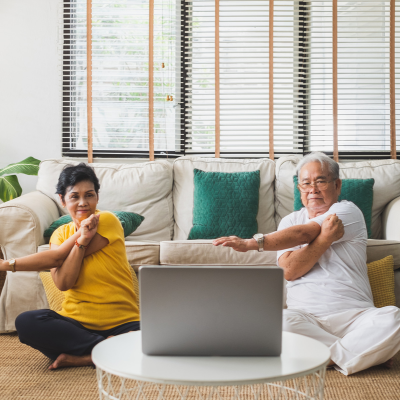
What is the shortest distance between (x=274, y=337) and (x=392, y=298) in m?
1.57

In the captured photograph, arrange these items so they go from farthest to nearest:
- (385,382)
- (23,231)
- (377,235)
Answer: (377,235), (23,231), (385,382)

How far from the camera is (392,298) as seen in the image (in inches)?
95.8

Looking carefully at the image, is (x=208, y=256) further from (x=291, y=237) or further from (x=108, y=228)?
(x=108, y=228)

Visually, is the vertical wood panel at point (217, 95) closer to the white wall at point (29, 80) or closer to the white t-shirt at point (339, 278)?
the white wall at point (29, 80)

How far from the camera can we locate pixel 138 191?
10.6 ft

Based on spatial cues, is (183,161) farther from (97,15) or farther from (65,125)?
(97,15)

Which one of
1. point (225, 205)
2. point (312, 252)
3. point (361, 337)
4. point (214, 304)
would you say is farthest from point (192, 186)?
point (214, 304)

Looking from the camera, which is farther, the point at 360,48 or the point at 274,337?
the point at 360,48

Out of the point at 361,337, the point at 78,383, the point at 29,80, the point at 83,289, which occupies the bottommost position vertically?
the point at 78,383

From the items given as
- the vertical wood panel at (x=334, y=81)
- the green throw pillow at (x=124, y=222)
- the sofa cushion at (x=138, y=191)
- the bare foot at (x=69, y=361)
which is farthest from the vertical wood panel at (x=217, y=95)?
the bare foot at (x=69, y=361)

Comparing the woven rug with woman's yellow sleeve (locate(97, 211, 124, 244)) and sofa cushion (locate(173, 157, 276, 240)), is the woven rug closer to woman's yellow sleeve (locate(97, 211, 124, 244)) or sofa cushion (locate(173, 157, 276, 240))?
woman's yellow sleeve (locate(97, 211, 124, 244))

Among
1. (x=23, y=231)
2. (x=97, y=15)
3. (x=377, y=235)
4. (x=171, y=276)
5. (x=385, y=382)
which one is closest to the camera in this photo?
(x=171, y=276)

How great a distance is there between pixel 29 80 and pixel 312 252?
2749 mm

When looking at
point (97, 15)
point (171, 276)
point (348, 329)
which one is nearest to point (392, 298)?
point (348, 329)
